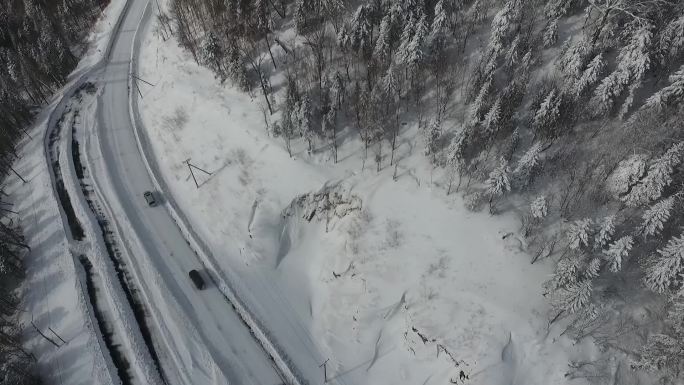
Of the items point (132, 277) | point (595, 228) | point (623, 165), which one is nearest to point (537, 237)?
point (595, 228)

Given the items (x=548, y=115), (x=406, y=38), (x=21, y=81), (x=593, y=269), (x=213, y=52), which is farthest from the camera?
(x=21, y=81)

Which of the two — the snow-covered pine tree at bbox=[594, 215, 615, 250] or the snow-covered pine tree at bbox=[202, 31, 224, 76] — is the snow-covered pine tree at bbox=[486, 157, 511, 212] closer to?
the snow-covered pine tree at bbox=[594, 215, 615, 250]

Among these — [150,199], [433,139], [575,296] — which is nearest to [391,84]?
[433,139]

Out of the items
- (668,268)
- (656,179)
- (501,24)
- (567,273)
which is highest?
(501,24)

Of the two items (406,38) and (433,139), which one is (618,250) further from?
(406,38)

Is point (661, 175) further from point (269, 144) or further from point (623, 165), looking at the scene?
point (269, 144)

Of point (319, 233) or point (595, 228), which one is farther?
point (319, 233)
